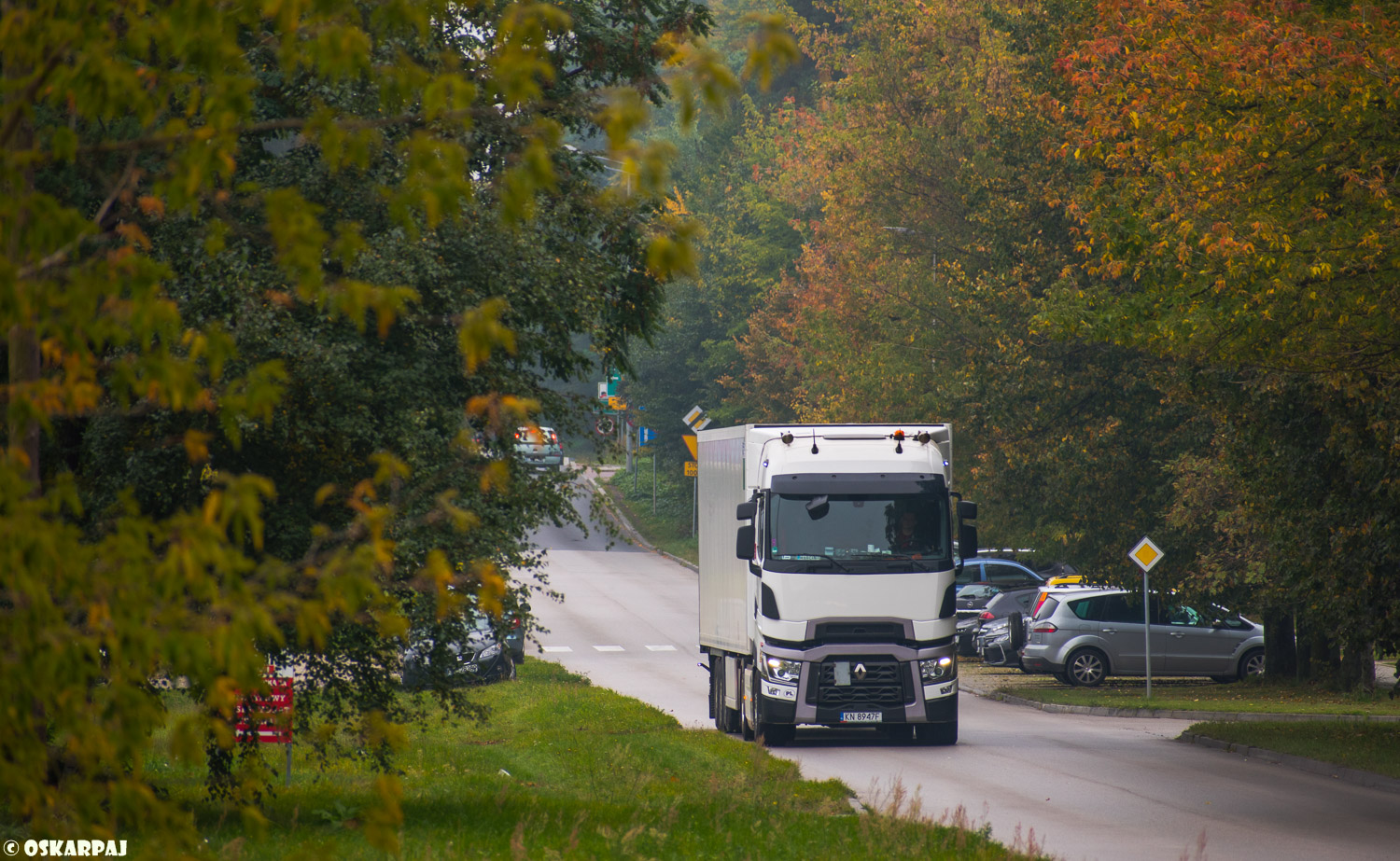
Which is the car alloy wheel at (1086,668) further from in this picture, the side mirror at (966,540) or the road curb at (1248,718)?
the side mirror at (966,540)

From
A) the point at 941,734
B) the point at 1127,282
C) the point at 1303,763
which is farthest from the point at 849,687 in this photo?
Answer: the point at 1127,282

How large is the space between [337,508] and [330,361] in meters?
1.40

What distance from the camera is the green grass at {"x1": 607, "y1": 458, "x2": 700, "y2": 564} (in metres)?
62.8

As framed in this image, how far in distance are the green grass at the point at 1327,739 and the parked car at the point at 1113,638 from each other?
24.9 feet

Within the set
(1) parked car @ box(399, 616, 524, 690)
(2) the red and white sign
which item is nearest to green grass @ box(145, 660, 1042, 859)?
(2) the red and white sign

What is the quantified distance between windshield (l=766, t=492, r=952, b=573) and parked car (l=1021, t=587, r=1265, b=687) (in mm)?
12218

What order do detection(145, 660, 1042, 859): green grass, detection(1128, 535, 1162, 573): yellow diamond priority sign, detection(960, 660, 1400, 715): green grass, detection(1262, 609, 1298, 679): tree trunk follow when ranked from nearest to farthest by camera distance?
detection(145, 660, 1042, 859): green grass
detection(960, 660, 1400, 715): green grass
detection(1128, 535, 1162, 573): yellow diamond priority sign
detection(1262, 609, 1298, 679): tree trunk

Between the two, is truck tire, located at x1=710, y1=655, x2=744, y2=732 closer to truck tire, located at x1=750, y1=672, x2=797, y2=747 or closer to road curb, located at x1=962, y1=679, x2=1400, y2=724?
truck tire, located at x1=750, y1=672, x2=797, y2=747

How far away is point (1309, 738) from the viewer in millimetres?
19344

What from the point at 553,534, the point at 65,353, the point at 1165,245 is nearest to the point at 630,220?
the point at 1165,245

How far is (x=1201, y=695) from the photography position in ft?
91.2

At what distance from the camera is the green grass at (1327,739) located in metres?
17.4

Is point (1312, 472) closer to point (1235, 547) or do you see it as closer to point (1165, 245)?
point (1165, 245)

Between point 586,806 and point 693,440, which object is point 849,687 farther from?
point 693,440
